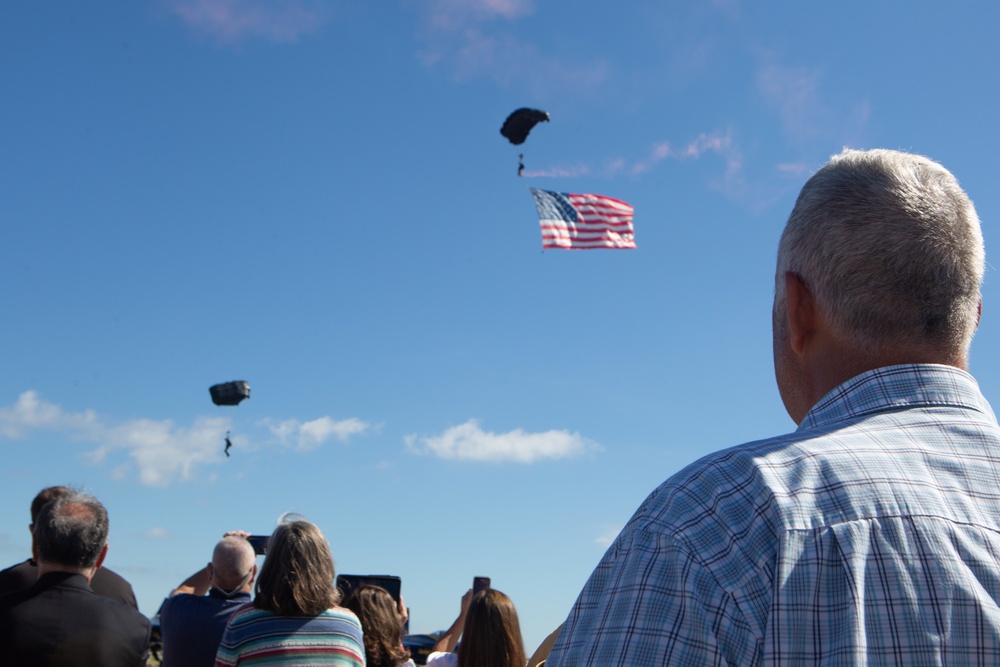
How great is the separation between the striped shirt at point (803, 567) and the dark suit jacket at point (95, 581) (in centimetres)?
411

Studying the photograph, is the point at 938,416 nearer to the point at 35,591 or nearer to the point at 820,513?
the point at 820,513

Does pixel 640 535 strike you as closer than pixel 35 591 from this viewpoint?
Yes

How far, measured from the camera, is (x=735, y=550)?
1.15 m

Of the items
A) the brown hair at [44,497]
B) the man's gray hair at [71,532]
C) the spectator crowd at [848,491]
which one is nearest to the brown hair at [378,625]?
the man's gray hair at [71,532]

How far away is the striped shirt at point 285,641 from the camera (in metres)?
4.01

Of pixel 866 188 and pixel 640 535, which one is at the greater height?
pixel 866 188

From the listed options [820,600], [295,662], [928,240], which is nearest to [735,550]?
[820,600]

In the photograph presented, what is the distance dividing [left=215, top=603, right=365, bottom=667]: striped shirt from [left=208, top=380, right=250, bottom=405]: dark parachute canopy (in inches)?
1101

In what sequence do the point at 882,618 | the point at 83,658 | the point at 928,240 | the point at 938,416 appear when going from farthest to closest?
the point at 83,658 < the point at 928,240 < the point at 938,416 < the point at 882,618

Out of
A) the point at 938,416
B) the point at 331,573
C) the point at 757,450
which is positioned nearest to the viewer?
the point at 757,450

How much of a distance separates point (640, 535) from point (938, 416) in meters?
0.56

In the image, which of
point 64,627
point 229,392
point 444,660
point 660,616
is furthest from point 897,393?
point 229,392

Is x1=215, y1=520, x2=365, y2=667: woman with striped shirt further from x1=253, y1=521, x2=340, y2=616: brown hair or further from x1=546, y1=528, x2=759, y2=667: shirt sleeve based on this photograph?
x1=546, y1=528, x2=759, y2=667: shirt sleeve

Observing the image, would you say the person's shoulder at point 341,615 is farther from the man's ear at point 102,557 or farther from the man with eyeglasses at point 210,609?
the man's ear at point 102,557
